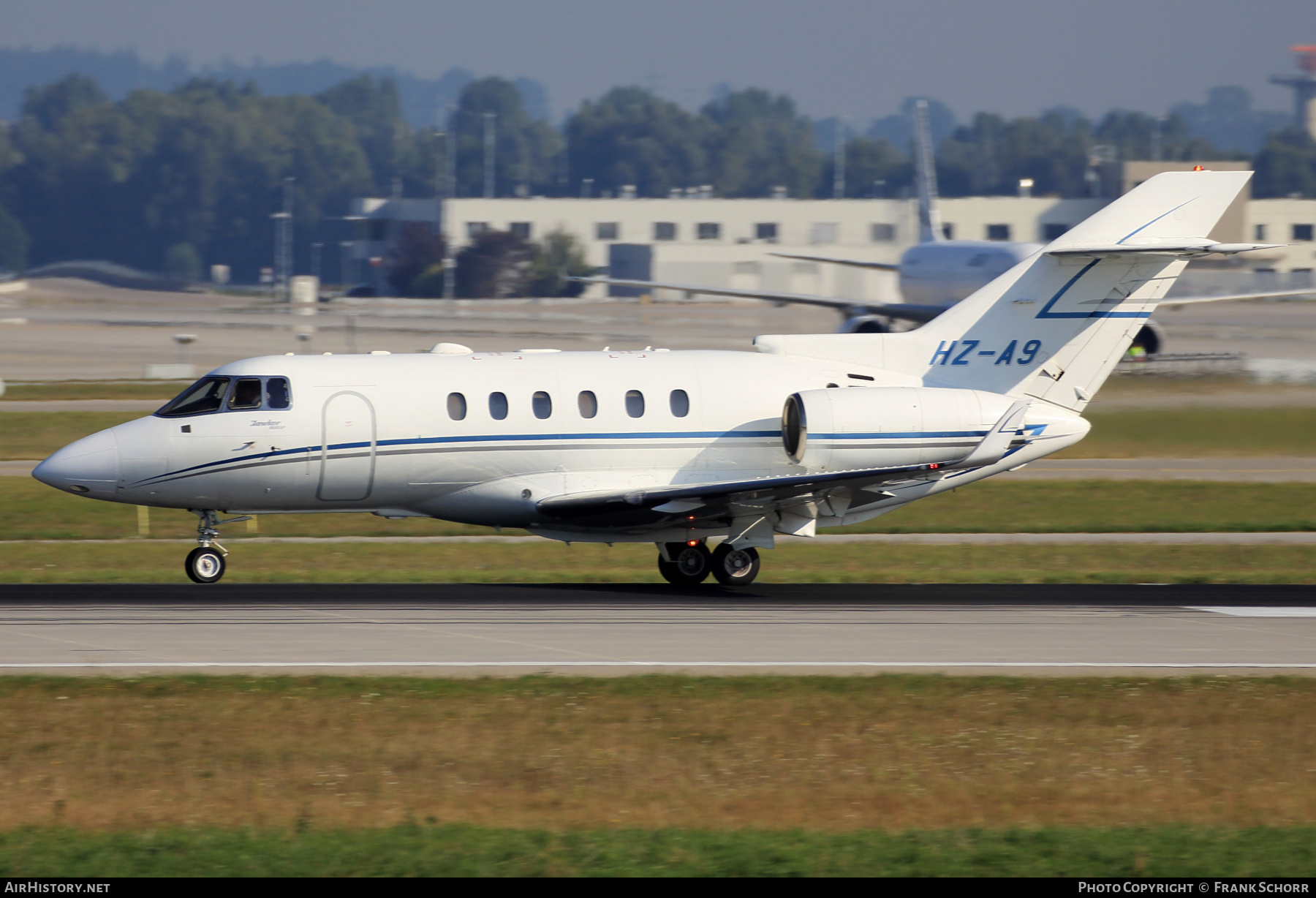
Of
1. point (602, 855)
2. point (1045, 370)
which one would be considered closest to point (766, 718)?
point (602, 855)

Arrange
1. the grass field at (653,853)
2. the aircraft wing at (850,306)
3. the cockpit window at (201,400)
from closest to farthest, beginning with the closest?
the grass field at (653,853), the cockpit window at (201,400), the aircraft wing at (850,306)

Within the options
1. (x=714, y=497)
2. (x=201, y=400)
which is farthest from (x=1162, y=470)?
(x=201, y=400)

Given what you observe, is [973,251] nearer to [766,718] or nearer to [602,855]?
[766,718]

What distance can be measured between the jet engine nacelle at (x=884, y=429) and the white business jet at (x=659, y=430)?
0.03m

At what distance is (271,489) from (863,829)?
13.6 m

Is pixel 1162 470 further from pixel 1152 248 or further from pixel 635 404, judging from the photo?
pixel 635 404

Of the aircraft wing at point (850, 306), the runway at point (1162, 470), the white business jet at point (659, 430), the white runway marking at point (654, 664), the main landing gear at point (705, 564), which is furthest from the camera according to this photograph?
the aircraft wing at point (850, 306)

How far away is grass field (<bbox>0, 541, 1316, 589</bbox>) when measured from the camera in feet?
81.4

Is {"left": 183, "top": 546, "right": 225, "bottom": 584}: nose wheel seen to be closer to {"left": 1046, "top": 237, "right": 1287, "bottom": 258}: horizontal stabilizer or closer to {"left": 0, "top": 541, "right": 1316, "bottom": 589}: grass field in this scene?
{"left": 0, "top": 541, "right": 1316, "bottom": 589}: grass field

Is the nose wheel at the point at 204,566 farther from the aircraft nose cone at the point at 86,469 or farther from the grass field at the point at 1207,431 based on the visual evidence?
the grass field at the point at 1207,431

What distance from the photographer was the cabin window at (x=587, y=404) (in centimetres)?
2333

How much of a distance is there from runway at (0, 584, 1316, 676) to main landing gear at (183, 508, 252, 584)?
0.30 m

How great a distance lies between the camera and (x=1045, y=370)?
24.8 meters

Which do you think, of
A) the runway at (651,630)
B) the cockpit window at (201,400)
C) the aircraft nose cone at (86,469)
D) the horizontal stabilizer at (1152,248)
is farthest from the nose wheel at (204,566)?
the horizontal stabilizer at (1152,248)
